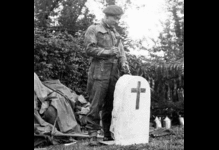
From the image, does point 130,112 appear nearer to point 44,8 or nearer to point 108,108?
point 108,108

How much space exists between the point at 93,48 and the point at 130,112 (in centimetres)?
Result: 123

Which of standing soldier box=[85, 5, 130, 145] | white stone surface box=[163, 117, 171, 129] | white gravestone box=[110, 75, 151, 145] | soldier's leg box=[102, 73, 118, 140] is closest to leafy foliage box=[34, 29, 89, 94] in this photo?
white stone surface box=[163, 117, 171, 129]

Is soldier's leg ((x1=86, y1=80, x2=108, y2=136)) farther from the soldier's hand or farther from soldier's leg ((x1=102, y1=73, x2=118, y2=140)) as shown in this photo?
the soldier's hand

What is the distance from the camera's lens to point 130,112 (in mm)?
5066

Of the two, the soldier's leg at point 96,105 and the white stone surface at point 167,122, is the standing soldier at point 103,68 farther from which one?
the white stone surface at point 167,122

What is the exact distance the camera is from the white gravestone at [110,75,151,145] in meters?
4.99

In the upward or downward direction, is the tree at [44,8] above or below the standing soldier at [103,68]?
above

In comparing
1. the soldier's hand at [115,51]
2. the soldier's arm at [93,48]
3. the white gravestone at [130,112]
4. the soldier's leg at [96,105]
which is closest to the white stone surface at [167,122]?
the white gravestone at [130,112]

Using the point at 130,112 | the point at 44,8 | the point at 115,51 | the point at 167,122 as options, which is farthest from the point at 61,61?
the point at 44,8

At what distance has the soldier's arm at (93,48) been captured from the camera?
5078mm

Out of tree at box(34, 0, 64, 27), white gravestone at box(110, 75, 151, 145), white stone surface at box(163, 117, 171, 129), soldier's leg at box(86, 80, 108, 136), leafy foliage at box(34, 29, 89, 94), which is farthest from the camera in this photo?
tree at box(34, 0, 64, 27)

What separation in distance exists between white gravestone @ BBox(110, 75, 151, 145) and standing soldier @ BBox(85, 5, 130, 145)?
27 cm
